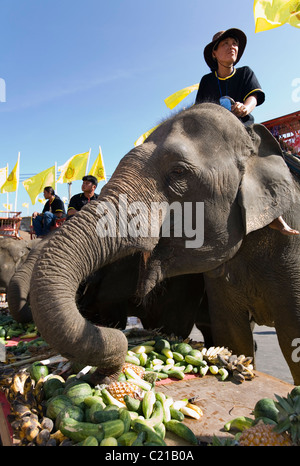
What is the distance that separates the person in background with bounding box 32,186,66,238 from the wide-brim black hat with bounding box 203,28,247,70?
5146 mm

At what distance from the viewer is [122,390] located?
2.33 meters

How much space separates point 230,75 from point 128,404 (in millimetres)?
3607

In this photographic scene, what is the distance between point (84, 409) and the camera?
7.26 ft

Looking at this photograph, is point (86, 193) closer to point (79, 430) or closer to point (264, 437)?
point (79, 430)

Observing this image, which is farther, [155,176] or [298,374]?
[298,374]

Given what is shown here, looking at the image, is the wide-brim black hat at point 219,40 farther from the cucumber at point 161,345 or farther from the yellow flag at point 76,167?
the yellow flag at point 76,167

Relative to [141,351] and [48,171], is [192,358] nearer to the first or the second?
[141,351]

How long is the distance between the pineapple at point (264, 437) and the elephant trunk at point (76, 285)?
3.00ft

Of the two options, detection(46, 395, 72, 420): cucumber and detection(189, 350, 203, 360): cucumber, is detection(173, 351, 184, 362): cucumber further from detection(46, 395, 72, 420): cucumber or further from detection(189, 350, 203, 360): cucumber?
detection(46, 395, 72, 420): cucumber

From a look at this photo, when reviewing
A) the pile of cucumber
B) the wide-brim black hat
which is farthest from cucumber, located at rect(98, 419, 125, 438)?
the wide-brim black hat

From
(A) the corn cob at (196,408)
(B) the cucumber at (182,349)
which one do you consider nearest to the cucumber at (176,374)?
(B) the cucumber at (182,349)

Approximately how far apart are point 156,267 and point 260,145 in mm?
1577

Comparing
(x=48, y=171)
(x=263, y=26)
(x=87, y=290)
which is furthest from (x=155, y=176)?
(x=48, y=171)

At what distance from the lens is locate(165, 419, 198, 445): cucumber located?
1.97 meters
